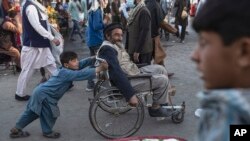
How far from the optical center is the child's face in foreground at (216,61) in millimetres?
979

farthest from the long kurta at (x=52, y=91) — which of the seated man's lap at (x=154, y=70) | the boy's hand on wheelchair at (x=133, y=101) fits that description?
the seated man's lap at (x=154, y=70)

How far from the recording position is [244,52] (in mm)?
965

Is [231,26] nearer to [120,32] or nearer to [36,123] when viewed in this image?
[120,32]

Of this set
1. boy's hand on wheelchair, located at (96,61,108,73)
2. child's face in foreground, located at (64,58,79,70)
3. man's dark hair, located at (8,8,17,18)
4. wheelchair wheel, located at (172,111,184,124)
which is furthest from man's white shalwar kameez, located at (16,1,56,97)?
man's dark hair, located at (8,8,17,18)

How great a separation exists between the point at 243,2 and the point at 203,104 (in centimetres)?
26

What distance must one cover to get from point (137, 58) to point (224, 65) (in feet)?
17.2

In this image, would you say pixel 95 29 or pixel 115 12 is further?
pixel 115 12

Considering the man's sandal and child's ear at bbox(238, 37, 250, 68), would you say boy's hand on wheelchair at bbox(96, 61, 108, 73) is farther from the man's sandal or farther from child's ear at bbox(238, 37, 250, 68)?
child's ear at bbox(238, 37, 250, 68)

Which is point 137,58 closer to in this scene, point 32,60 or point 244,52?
point 32,60

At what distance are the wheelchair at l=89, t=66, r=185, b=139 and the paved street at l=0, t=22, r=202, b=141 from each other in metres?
0.13

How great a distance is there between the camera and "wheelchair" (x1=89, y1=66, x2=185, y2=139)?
15.5 ft

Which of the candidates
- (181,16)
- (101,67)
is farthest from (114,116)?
(181,16)

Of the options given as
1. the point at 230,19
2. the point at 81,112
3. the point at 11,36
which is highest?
the point at 230,19

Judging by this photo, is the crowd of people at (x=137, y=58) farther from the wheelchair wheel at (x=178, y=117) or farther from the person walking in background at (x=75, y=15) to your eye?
the person walking in background at (x=75, y=15)
